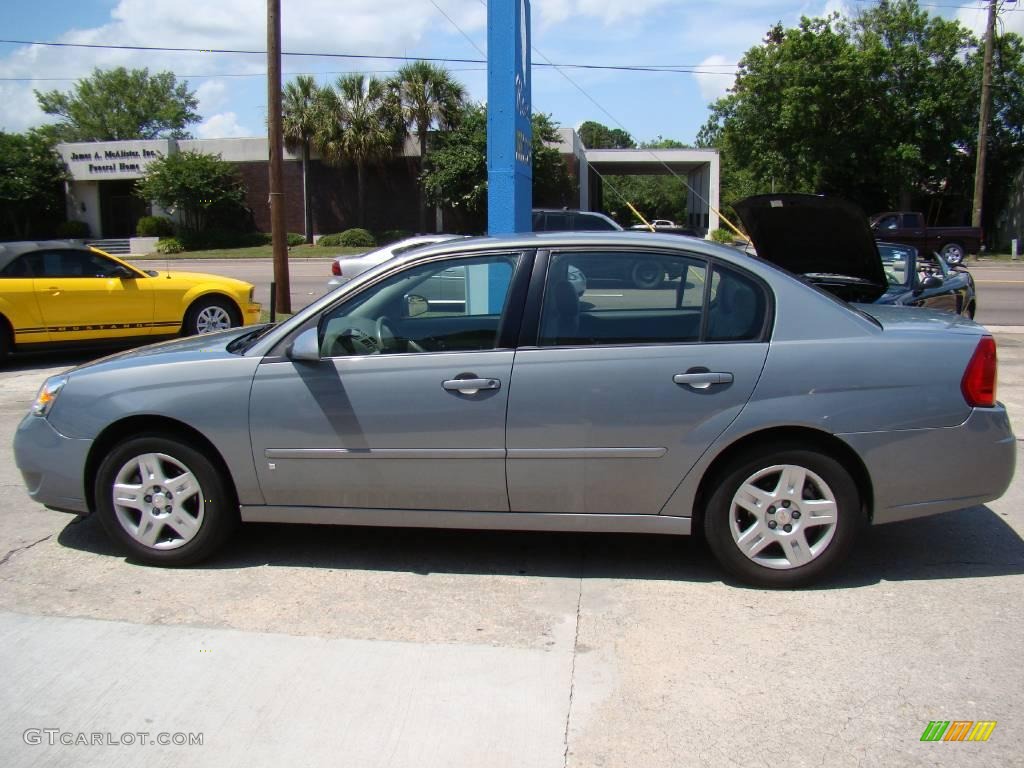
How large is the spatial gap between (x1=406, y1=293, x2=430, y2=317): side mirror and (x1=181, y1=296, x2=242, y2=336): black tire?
790cm

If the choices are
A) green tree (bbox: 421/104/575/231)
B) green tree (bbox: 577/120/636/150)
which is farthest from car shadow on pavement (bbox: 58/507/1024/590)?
green tree (bbox: 577/120/636/150)

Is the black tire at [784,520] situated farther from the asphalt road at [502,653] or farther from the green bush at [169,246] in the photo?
the green bush at [169,246]

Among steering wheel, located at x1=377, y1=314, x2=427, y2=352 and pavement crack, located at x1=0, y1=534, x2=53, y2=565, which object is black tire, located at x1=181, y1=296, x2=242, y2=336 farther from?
steering wheel, located at x1=377, y1=314, x2=427, y2=352

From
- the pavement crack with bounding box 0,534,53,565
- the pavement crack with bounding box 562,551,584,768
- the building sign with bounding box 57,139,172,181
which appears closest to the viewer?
the pavement crack with bounding box 562,551,584,768

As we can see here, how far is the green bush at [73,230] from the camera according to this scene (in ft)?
146

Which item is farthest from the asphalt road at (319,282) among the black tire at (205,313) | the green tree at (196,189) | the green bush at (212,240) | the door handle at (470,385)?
the green tree at (196,189)

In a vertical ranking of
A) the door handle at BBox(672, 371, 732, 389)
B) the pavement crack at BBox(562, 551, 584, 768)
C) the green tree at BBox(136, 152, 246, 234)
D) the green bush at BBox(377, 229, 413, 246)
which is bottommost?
the pavement crack at BBox(562, 551, 584, 768)

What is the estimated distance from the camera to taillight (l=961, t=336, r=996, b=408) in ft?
14.0

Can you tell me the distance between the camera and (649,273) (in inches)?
177

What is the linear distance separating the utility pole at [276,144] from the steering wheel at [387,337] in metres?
10.3

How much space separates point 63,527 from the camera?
539 cm

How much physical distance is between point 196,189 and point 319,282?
21.5 m

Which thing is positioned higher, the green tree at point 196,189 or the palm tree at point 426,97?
the palm tree at point 426,97

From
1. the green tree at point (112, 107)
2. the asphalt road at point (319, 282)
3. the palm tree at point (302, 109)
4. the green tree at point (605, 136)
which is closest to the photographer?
the asphalt road at point (319, 282)
